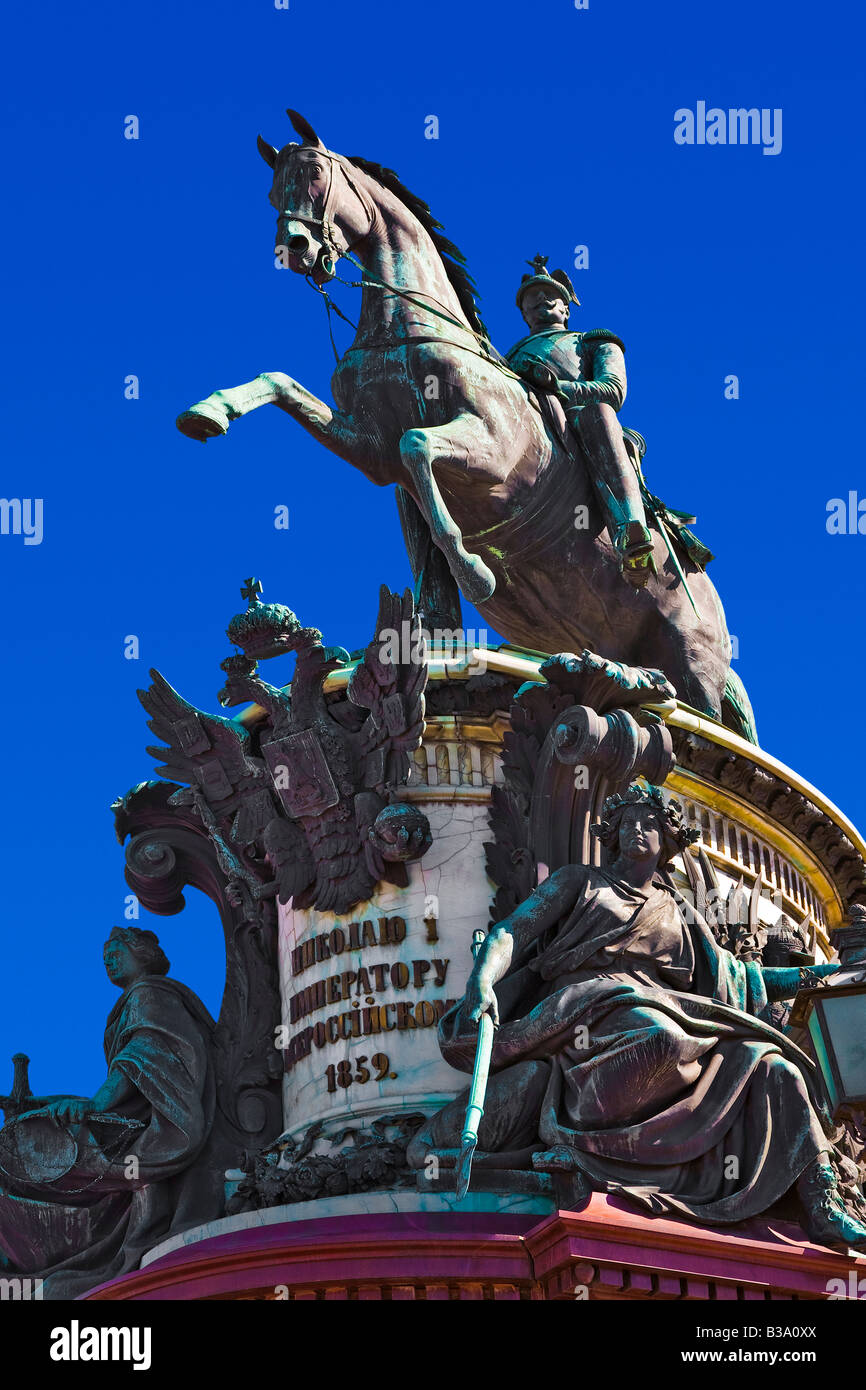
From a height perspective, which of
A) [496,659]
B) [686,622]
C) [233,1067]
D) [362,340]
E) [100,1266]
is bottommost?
[100,1266]

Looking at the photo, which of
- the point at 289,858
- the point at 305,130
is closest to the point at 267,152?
the point at 305,130

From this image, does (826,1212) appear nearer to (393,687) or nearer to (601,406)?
(393,687)

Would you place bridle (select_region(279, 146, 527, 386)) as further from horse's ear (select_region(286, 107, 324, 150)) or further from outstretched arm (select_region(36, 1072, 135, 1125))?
outstretched arm (select_region(36, 1072, 135, 1125))

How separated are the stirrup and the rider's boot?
6144 millimetres

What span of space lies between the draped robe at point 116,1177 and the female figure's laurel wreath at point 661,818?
12.9ft

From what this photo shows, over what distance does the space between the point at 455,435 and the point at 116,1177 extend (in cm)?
670

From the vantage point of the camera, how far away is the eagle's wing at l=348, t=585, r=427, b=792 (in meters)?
17.2

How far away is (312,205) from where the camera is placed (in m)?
19.3

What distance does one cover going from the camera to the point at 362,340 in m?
19.7

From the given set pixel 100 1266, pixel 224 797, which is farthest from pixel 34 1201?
pixel 224 797

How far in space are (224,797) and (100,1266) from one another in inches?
152

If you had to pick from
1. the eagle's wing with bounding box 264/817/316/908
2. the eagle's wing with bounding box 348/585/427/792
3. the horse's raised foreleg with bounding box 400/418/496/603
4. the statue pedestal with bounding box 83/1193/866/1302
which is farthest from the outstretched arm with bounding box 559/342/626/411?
the statue pedestal with bounding box 83/1193/866/1302

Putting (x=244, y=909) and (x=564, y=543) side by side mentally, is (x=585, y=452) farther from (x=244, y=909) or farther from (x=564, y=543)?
(x=244, y=909)

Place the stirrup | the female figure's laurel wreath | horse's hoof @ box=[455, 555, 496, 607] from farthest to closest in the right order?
the stirrup < horse's hoof @ box=[455, 555, 496, 607] < the female figure's laurel wreath
